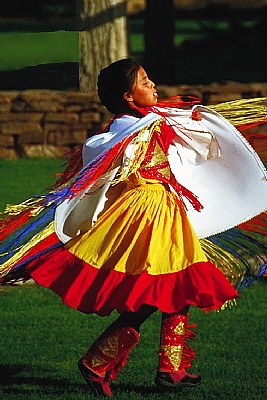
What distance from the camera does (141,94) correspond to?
637 cm

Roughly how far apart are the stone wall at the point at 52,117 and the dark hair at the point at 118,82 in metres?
8.12

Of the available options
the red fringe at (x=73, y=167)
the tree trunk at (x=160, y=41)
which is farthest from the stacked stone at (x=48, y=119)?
the red fringe at (x=73, y=167)

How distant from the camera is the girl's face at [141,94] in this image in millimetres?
6367

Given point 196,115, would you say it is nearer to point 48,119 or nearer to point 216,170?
point 216,170

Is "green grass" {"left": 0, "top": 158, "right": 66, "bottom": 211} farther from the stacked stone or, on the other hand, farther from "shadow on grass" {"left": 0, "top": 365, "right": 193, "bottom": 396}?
Result: "shadow on grass" {"left": 0, "top": 365, "right": 193, "bottom": 396}

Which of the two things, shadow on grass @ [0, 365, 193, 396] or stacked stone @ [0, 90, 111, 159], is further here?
stacked stone @ [0, 90, 111, 159]

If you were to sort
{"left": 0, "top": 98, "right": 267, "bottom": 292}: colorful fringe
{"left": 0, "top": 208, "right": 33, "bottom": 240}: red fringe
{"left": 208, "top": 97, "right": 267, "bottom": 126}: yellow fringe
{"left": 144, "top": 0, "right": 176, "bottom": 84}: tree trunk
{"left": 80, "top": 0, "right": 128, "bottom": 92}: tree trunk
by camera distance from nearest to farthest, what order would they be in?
{"left": 0, "top": 98, "right": 267, "bottom": 292}: colorful fringe
{"left": 0, "top": 208, "right": 33, "bottom": 240}: red fringe
{"left": 208, "top": 97, "right": 267, "bottom": 126}: yellow fringe
{"left": 80, "top": 0, "right": 128, "bottom": 92}: tree trunk
{"left": 144, "top": 0, "right": 176, "bottom": 84}: tree trunk

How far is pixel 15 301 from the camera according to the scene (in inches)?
347

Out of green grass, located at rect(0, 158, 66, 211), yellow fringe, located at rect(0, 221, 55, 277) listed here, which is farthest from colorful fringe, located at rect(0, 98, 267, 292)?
green grass, located at rect(0, 158, 66, 211)

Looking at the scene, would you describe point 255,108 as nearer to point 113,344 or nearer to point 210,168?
point 210,168

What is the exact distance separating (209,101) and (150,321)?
22.5ft

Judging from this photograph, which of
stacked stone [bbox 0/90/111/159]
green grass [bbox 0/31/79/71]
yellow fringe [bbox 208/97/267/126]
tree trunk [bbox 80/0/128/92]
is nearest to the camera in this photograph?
yellow fringe [bbox 208/97/267/126]

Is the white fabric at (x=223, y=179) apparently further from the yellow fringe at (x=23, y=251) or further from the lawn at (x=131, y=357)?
the lawn at (x=131, y=357)

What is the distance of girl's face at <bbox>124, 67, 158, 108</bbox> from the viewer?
20.9ft
